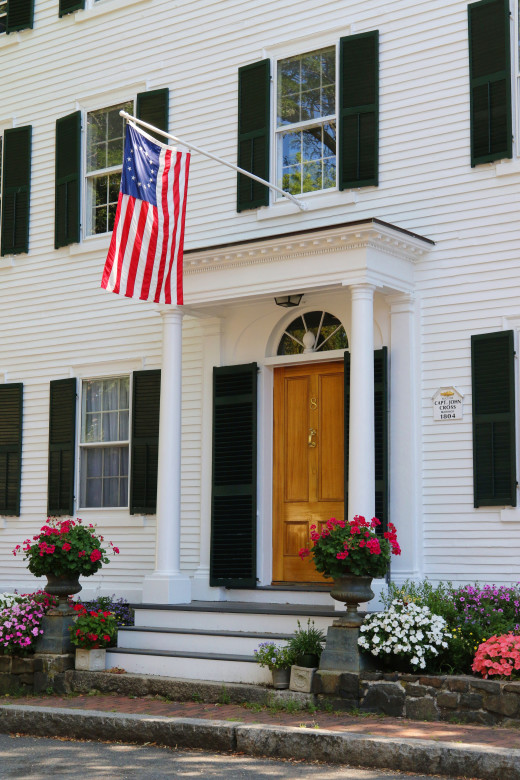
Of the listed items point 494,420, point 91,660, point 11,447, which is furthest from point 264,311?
point 11,447

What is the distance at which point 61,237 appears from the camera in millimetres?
14148

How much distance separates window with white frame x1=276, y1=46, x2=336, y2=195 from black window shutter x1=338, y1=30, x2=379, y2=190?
0.25 m

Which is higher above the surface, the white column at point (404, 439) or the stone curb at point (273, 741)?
the white column at point (404, 439)

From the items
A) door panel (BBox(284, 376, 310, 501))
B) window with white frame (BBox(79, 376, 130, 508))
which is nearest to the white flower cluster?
door panel (BBox(284, 376, 310, 501))

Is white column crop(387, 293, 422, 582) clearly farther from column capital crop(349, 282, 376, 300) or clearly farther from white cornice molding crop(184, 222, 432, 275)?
column capital crop(349, 282, 376, 300)

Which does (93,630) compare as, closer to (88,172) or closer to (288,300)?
(288,300)

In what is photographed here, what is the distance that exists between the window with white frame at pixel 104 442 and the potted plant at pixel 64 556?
6.75 feet

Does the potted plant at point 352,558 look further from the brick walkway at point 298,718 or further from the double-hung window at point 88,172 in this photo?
the double-hung window at point 88,172

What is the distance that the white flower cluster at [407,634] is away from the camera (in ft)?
28.0

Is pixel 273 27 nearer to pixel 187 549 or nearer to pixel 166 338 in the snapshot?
pixel 166 338

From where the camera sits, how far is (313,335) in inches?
463

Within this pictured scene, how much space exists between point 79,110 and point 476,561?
8163mm

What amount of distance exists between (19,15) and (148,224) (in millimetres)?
6726

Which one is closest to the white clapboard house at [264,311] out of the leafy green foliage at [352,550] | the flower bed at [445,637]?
the leafy green foliage at [352,550]
